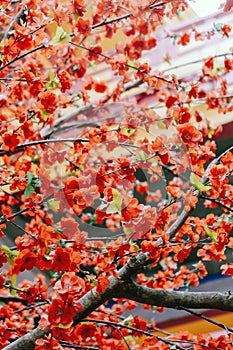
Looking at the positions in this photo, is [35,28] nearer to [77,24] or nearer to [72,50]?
[77,24]

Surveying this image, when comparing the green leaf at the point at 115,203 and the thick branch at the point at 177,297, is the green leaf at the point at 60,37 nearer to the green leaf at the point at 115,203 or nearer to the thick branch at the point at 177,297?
the green leaf at the point at 115,203

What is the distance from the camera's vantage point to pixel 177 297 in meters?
1.37

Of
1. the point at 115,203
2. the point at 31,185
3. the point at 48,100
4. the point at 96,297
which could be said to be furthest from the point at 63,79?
the point at 96,297

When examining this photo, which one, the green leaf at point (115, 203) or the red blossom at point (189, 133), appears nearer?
the green leaf at point (115, 203)

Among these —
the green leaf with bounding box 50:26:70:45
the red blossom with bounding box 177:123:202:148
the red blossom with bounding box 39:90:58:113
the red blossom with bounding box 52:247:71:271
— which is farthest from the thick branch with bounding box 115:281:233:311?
the green leaf with bounding box 50:26:70:45

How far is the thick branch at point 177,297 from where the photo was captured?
1.34m

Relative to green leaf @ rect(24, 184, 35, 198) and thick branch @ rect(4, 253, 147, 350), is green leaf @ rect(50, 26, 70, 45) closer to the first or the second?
green leaf @ rect(24, 184, 35, 198)

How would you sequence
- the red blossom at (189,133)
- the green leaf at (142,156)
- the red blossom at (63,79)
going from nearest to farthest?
the green leaf at (142,156) < the red blossom at (189,133) < the red blossom at (63,79)

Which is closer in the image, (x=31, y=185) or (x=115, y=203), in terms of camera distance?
(x=115, y=203)

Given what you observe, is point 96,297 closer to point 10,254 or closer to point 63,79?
point 10,254

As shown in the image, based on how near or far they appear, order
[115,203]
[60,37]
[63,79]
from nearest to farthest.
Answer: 1. [115,203]
2. [60,37]
3. [63,79]

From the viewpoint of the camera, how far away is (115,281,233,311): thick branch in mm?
1340

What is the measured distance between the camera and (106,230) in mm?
3562

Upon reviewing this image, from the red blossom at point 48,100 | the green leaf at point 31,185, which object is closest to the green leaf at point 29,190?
the green leaf at point 31,185
